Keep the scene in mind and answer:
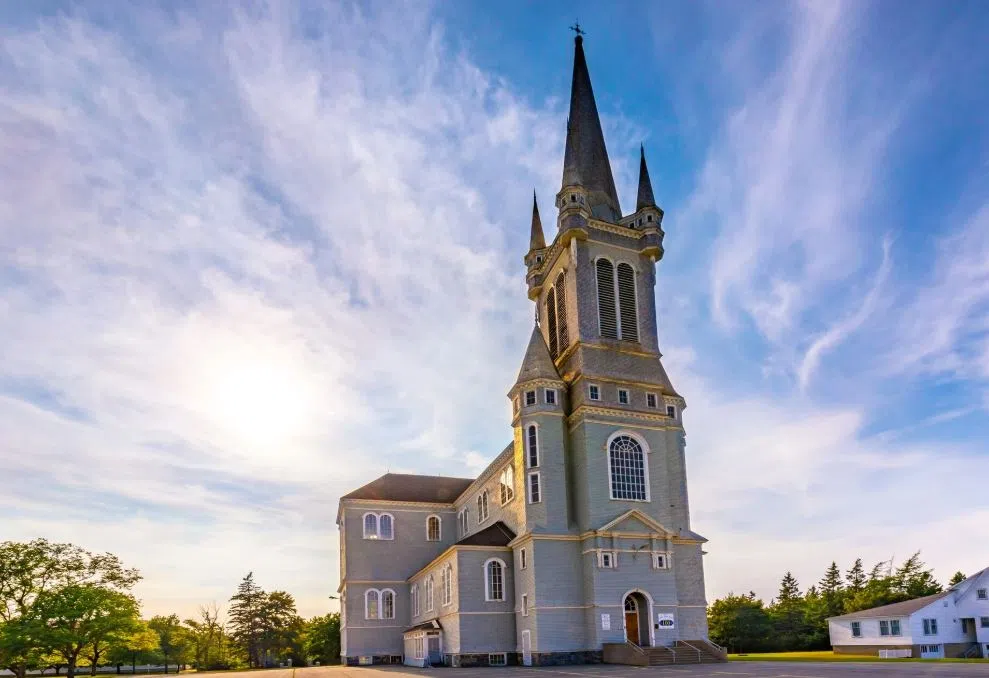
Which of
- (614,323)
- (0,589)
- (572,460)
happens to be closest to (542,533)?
(572,460)

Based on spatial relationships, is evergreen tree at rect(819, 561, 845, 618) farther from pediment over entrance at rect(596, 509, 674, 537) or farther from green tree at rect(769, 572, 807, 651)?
pediment over entrance at rect(596, 509, 674, 537)

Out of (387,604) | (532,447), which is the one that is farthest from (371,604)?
(532,447)

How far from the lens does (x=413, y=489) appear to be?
62.7 metres

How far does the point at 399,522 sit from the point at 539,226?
2635 cm

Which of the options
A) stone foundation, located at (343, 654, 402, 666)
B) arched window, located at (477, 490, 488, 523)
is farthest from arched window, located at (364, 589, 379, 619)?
arched window, located at (477, 490, 488, 523)

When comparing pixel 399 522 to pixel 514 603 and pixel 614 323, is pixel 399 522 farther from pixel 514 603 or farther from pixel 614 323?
pixel 614 323

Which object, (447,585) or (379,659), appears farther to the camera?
(379,659)

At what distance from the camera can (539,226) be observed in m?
53.6

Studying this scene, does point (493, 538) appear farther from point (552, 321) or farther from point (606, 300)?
point (606, 300)

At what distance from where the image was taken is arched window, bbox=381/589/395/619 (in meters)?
56.3

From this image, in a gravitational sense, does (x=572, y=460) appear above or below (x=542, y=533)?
above

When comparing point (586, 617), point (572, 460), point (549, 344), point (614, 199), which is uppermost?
point (614, 199)

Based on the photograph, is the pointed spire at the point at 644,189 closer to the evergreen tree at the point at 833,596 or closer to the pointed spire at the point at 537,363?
the pointed spire at the point at 537,363

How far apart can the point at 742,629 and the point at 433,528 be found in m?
25.2
